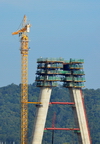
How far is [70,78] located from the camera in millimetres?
188125

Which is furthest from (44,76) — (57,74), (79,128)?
(79,128)

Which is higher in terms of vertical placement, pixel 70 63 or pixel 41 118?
pixel 70 63

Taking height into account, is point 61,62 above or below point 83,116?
above

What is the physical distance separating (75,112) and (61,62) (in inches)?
472

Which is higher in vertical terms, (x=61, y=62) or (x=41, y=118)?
(x=61, y=62)

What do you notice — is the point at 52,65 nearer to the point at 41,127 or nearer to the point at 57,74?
the point at 57,74

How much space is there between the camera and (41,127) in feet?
610

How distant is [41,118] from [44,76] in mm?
9668

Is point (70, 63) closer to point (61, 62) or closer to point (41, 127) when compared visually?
point (61, 62)

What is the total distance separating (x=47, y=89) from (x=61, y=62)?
23.7 ft

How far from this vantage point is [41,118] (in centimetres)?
18612

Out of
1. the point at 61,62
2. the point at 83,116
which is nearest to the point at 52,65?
the point at 61,62

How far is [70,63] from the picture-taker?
189750 millimetres

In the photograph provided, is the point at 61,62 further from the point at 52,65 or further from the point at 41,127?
the point at 41,127
